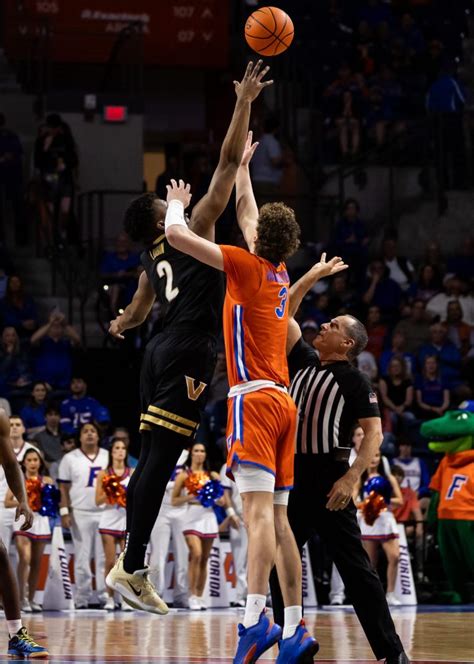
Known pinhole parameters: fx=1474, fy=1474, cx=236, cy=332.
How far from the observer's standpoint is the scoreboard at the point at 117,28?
2272 centimetres

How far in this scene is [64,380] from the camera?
18281 millimetres

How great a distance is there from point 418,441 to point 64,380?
461cm

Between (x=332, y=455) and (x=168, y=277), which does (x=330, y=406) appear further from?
(x=168, y=277)

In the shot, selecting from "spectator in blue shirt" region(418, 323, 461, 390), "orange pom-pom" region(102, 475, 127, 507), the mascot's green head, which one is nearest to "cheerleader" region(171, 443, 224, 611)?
"orange pom-pom" region(102, 475, 127, 507)

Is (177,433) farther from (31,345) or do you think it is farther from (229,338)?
(31,345)

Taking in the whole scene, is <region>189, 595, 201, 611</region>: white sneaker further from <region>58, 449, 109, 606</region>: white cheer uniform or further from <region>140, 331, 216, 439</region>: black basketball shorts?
<region>140, 331, 216, 439</region>: black basketball shorts

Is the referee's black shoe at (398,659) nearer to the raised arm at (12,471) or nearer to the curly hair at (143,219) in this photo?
the raised arm at (12,471)

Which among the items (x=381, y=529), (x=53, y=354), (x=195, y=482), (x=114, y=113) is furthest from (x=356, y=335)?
(x=114, y=113)

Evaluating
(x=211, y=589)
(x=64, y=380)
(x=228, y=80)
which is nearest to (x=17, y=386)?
(x=64, y=380)

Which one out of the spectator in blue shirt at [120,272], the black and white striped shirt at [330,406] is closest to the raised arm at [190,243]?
the black and white striped shirt at [330,406]

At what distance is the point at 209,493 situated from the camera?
15.9 meters

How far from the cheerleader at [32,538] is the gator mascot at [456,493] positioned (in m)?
4.21

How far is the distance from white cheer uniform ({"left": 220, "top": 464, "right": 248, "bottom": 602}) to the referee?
25.9ft

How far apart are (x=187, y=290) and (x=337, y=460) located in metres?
1.36
